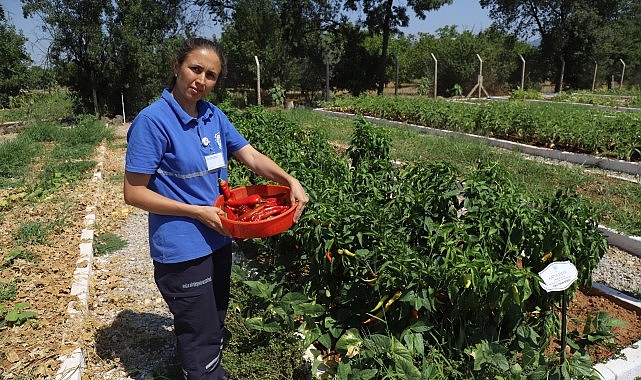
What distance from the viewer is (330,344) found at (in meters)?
2.76

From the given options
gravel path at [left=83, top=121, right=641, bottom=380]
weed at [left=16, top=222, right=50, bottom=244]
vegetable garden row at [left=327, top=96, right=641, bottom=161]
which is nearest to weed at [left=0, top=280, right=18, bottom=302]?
gravel path at [left=83, top=121, right=641, bottom=380]

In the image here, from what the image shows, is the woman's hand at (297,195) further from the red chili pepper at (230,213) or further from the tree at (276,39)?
the tree at (276,39)

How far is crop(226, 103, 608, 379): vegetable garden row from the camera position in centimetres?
239

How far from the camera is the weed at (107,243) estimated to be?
15.7ft

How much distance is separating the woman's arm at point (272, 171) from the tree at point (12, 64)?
17.4m

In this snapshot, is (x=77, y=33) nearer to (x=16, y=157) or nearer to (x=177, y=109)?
(x=16, y=157)

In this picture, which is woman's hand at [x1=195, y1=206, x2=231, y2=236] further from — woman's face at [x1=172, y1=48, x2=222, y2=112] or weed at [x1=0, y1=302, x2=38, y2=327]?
weed at [x1=0, y1=302, x2=38, y2=327]

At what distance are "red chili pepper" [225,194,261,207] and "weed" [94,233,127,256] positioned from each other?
2953 mm

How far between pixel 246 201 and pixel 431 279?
993 mm

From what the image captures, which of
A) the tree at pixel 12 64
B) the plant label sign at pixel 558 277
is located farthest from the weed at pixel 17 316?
the tree at pixel 12 64

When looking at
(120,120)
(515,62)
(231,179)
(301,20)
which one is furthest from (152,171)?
(515,62)

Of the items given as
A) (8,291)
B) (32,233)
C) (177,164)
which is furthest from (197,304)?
(32,233)

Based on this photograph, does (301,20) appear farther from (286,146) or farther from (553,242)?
(553,242)

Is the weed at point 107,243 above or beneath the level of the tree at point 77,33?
beneath
